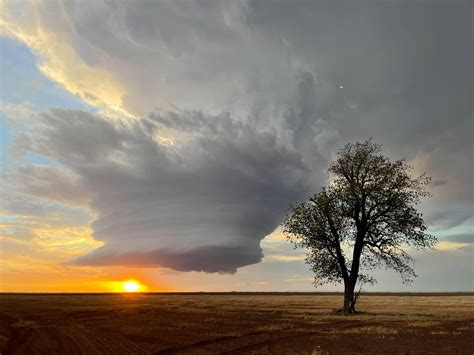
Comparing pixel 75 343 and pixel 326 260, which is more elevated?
pixel 326 260

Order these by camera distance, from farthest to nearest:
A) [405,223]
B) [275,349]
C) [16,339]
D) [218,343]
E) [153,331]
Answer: [405,223], [153,331], [16,339], [218,343], [275,349]

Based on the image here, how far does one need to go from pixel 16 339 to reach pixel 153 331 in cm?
972

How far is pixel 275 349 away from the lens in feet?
77.6

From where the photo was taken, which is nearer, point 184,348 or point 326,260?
point 184,348

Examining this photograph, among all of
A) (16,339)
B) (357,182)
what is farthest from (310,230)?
(16,339)

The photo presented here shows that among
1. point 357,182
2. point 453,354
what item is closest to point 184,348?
point 453,354

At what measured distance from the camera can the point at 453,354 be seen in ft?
72.2

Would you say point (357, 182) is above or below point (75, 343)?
above

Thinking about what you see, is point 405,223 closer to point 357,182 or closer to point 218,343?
point 357,182

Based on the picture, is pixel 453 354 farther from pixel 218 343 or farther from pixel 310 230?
pixel 310 230

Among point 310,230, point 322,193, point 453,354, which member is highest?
point 322,193

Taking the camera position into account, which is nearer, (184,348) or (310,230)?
(184,348)

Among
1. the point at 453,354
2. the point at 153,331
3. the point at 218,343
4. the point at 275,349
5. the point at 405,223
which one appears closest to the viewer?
the point at 453,354

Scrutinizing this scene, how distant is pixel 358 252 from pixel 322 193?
8.79 m
